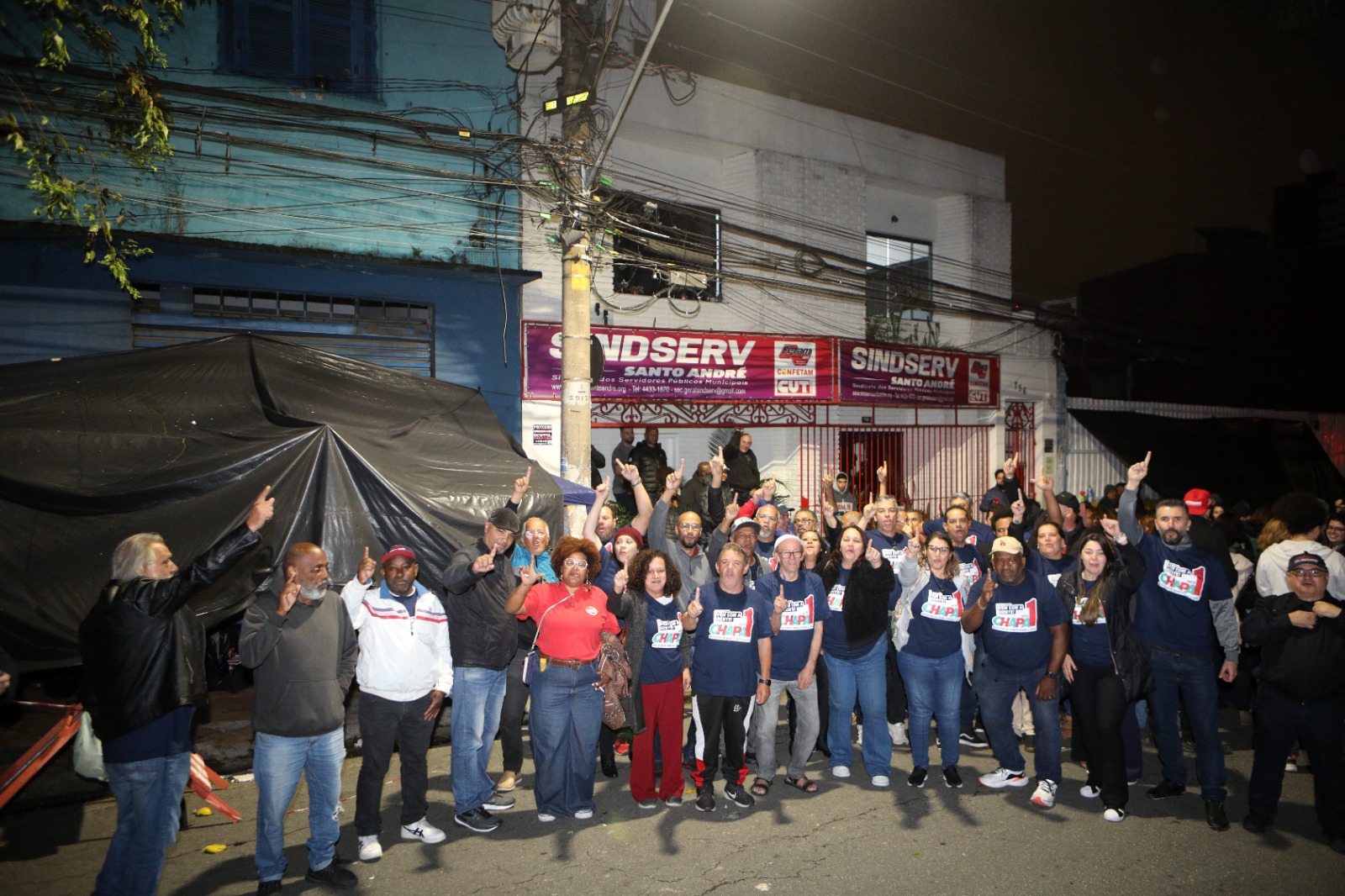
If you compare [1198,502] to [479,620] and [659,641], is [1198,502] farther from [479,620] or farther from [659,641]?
[479,620]

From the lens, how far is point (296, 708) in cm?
472

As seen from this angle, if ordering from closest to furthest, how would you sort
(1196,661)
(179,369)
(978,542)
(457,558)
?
(457,558) < (1196,661) < (179,369) < (978,542)

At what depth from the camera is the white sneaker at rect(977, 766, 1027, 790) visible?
21.1ft

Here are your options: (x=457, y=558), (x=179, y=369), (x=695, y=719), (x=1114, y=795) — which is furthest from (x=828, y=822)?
(x=179, y=369)

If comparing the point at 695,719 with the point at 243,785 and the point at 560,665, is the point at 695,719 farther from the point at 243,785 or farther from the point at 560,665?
the point at 243,785

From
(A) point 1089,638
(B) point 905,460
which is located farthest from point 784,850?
(B) point 905,460

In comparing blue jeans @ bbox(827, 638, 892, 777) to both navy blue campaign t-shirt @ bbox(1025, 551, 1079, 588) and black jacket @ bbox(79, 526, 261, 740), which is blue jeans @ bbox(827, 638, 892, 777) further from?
black jacket @ bbox(79, 526, 261, 740)

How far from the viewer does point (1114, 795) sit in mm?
5914

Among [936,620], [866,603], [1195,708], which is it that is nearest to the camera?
[1195,708]

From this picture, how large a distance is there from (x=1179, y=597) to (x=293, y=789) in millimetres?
5946

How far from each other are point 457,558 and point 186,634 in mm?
1618

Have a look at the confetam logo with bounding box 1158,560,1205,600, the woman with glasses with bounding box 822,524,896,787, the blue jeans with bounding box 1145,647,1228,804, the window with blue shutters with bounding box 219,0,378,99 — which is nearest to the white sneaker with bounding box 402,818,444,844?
the woman with glasses with bounding box 822,524,896,787

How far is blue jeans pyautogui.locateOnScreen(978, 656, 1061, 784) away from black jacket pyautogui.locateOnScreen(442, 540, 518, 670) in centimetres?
352

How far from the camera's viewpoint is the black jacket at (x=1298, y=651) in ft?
18.1
